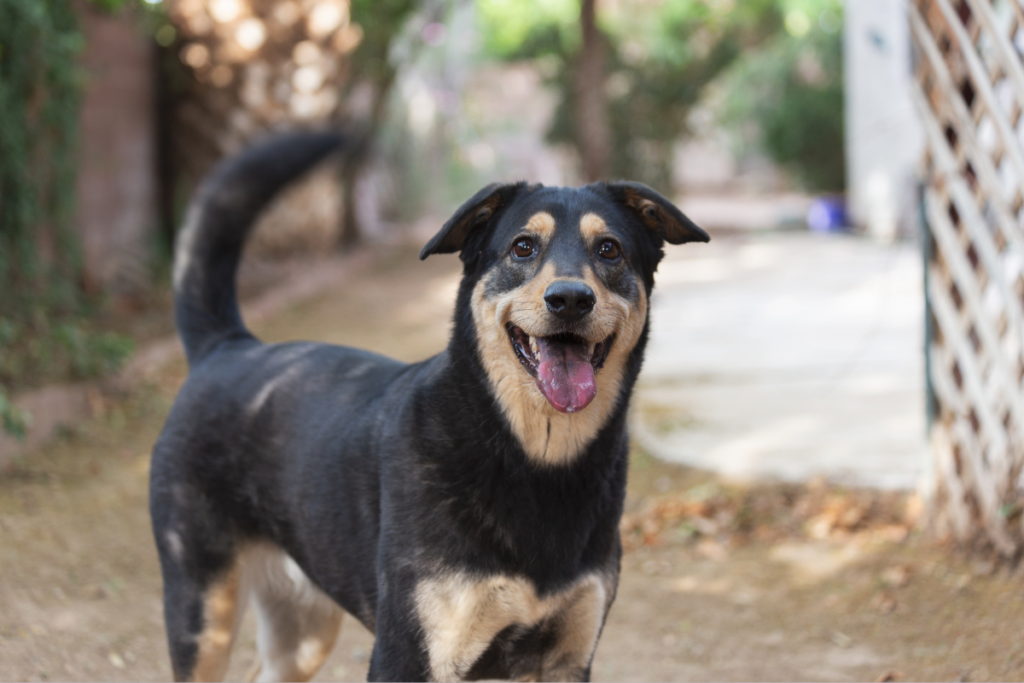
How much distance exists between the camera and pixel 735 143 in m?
30.0

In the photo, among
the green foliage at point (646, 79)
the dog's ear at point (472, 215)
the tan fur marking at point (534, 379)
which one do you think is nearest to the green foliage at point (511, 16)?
the green foliage at point (646, 79)

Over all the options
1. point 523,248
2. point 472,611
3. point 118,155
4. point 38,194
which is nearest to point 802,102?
point 118,155

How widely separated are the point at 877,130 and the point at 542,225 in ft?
42.0

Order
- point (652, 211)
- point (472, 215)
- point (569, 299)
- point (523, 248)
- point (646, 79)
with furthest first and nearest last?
point (646, 79), point (652, 211), point (472, 215), point (523, 248), point (569, 299)

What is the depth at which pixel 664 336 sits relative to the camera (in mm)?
9812

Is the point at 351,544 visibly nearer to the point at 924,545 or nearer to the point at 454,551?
the point at 454,551

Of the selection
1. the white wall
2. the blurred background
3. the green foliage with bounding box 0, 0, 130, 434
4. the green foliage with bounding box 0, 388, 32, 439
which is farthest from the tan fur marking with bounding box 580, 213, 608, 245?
the white wall

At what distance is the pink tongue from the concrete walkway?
2030mm

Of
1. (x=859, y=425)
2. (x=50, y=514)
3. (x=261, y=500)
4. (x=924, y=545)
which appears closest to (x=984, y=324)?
(x=924, y=545)

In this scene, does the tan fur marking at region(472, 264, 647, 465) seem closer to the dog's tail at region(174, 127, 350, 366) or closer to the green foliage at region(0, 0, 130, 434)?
the dog's tail at region(174, 127, 350, 366)

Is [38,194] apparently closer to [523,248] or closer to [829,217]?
[523,248]

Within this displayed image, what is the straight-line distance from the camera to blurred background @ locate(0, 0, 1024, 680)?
4270mm

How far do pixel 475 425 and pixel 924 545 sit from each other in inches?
120

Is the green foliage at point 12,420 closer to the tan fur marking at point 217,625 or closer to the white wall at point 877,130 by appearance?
the tan fur marking at point 217,625
